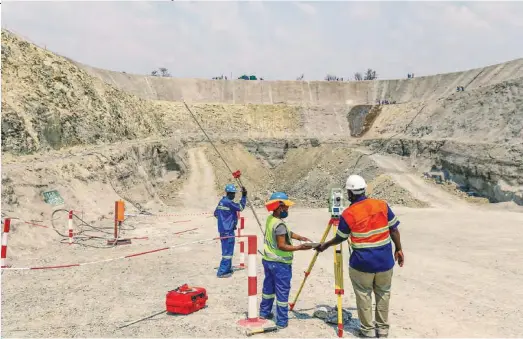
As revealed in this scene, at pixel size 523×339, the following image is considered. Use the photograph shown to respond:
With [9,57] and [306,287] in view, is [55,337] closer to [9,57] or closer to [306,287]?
[306,287]

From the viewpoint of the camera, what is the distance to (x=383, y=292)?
559 centimetres

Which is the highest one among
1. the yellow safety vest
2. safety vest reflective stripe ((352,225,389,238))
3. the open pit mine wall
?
the open pit mine wall

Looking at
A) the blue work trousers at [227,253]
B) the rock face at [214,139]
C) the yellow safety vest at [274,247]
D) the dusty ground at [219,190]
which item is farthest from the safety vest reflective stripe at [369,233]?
the rock face at [214,139]

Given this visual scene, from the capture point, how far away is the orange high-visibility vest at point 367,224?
5.39 meters

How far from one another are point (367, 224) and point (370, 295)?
1.01m

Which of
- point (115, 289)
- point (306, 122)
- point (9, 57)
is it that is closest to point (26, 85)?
point (9, 57)

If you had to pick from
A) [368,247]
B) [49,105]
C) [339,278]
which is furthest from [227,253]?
[49,105]

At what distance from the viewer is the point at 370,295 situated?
221 inches

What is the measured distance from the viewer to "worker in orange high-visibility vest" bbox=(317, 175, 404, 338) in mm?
5398

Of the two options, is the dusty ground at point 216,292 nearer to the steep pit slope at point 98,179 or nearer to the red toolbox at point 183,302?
the red toolbox at point 183,302

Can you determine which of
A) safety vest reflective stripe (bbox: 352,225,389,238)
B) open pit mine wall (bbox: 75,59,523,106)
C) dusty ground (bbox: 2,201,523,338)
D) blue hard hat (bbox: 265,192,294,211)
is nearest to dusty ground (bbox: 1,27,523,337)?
dusty ground (bbox: 2,201,523,338)

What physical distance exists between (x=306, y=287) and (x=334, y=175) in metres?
23.3

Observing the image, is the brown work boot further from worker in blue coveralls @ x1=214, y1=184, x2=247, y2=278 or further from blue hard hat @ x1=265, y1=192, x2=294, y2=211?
worker in blue coveralls @ x1=214, y1=184, x2=247, y2=278

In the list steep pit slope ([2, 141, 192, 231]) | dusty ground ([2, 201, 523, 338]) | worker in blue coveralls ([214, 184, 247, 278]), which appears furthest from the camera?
steep pit slope ([2, 141, 192, 231])
